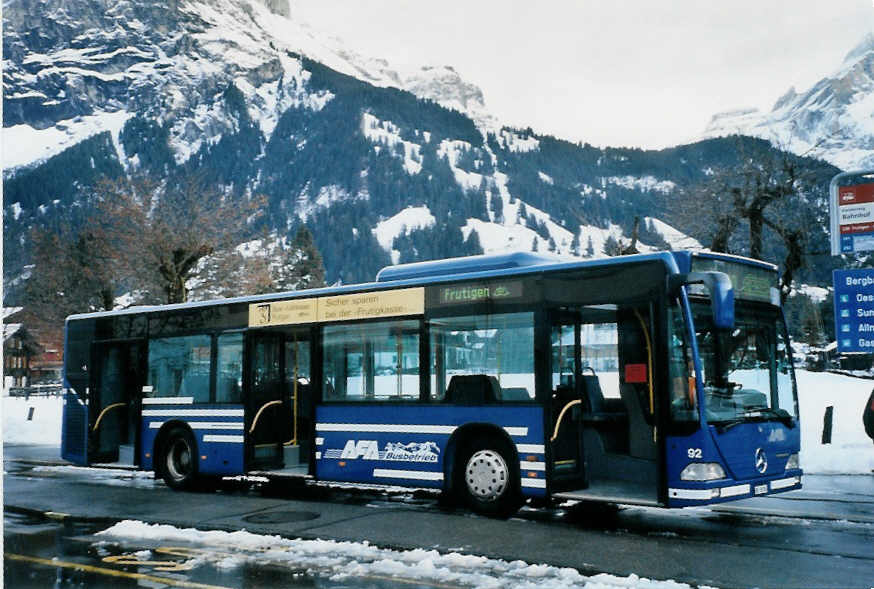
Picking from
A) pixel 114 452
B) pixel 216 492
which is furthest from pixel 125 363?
pixel 216 492

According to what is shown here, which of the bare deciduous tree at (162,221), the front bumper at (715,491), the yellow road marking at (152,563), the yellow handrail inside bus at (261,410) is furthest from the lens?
the bare deciduous tree at (162,221)

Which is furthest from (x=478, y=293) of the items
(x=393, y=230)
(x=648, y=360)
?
(x=393, y=230)

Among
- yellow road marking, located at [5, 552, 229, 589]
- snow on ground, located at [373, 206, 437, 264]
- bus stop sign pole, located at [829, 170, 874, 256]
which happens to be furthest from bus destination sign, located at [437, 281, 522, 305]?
snow on ground, located at [373, 206, 437, 264]

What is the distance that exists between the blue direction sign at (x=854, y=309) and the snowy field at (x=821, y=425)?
7.82ft

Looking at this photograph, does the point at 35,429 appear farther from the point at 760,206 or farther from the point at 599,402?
the point at 599,402

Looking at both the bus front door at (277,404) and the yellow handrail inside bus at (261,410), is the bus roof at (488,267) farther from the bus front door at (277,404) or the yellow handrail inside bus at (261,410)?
the yellow handrail inside bus at (261,410)

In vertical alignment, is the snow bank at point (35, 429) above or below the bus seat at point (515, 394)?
below

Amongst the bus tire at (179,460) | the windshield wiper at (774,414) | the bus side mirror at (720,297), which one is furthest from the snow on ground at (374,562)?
the bus tire at (179,460)

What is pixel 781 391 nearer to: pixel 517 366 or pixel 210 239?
pixel 517 366

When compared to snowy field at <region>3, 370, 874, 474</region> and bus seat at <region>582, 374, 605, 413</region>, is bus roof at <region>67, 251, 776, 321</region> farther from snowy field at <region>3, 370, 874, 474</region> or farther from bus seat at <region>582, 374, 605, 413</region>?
snowy field at <region>3, 370, 874, 474</region>

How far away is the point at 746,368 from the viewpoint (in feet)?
31.5

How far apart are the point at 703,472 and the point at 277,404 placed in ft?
23.1

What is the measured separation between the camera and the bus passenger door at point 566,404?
33.1ft

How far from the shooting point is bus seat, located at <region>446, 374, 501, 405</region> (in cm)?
1062
